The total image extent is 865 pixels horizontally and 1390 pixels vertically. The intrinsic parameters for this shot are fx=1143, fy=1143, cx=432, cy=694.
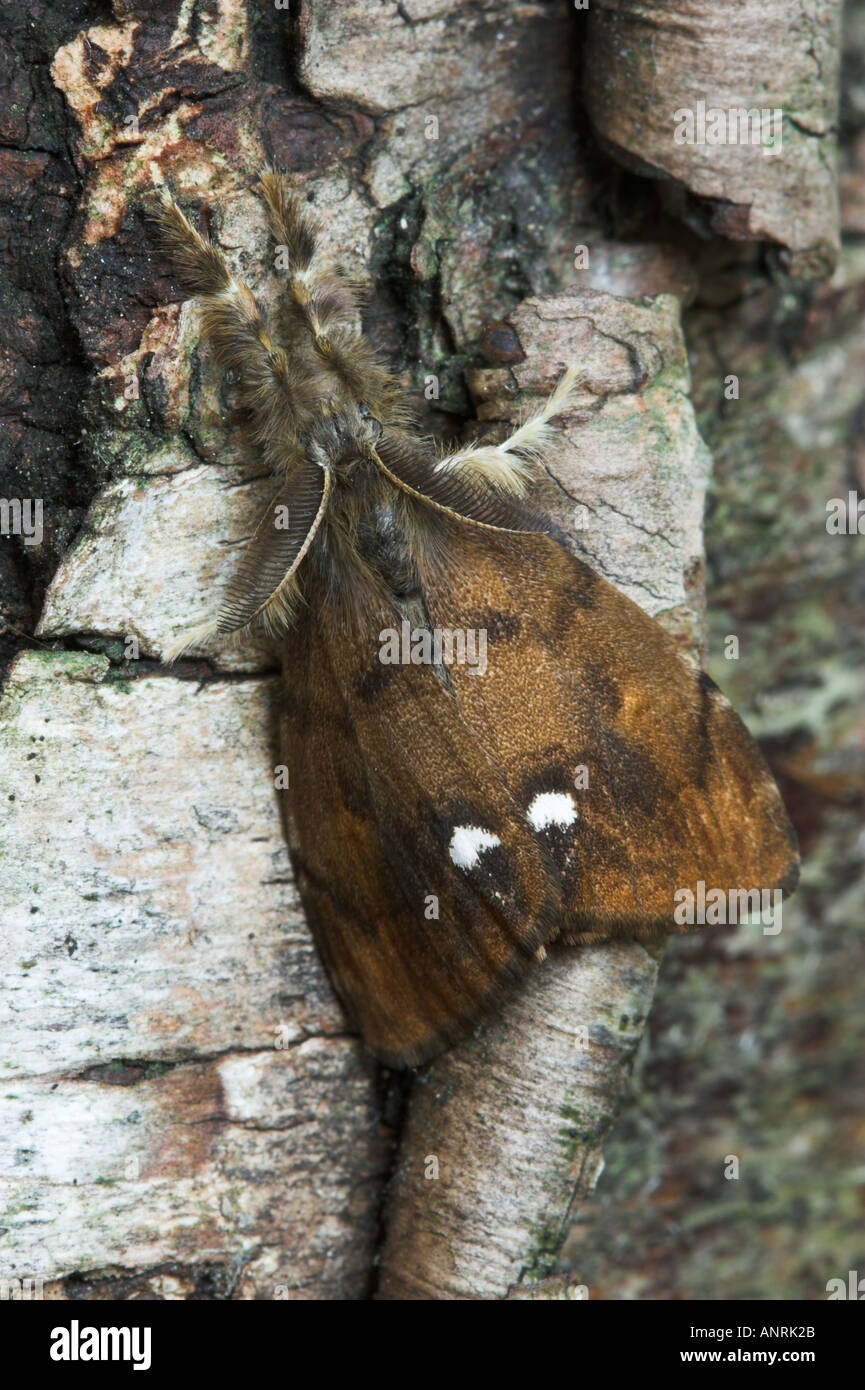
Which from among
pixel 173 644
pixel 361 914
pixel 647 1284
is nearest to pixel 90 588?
pixel 173 644

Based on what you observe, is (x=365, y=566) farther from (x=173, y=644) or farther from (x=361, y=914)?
(x=361, y=914)

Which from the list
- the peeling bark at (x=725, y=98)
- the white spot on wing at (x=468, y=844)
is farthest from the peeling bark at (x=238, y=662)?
A: the white spot on wing at (x=468, y=844)

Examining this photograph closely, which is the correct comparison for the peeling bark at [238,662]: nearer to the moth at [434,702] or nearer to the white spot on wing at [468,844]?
the moth at [434,702]

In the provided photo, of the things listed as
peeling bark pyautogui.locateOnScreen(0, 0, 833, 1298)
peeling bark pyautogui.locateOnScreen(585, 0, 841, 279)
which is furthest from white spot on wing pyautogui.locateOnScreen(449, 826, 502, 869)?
peeling bark pyautogui.locateOnScreen(585, 0, 841, 279)

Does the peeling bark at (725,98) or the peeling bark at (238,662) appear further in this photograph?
the peeling bark at (725,98)

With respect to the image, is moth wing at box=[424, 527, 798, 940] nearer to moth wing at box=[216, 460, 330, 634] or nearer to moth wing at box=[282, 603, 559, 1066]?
moth wing at box=[282, 603, 559, 1066]

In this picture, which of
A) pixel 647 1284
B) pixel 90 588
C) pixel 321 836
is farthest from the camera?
pixel 647 1284

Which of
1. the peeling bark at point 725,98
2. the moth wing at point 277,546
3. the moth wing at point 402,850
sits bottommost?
the moth wing at point 402,850
